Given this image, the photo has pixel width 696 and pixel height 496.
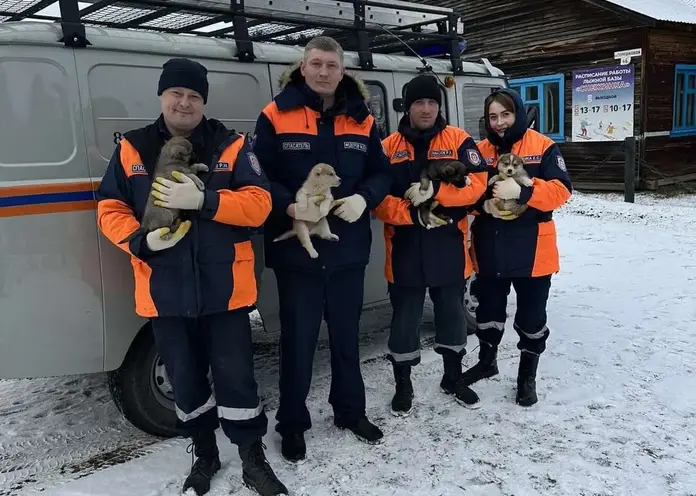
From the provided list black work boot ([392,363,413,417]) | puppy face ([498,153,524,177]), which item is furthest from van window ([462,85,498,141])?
black work boot ([392,363,413,417])

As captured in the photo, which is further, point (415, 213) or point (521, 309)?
point (521, 309)

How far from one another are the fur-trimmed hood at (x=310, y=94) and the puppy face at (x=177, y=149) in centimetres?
64

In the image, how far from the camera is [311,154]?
3303 millimetres

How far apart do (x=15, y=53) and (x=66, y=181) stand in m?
0.70

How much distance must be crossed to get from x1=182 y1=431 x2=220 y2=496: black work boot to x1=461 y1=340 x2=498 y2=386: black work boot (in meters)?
1.93

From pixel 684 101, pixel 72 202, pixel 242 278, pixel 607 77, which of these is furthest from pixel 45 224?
pixel 684 101

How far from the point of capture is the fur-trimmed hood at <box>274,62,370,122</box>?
324cm

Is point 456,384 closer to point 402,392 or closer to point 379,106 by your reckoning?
point 402,392

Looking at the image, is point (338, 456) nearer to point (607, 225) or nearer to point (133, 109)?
point (133, 109)

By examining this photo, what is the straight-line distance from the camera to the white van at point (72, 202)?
9.94ft

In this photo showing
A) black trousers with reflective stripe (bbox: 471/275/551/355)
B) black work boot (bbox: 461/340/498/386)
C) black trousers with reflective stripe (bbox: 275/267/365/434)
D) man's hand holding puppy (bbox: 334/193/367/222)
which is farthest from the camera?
black work boot (bbox: 461/340/498/386)

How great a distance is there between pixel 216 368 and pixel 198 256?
0.61 m

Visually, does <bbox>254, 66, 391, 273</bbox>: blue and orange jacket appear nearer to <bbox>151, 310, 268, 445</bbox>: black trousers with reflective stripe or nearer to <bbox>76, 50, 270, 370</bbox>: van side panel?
<bbox>151, 310, 268, 445</bbox>: black trousers with reflective stripe

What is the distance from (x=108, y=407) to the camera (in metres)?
4.20
